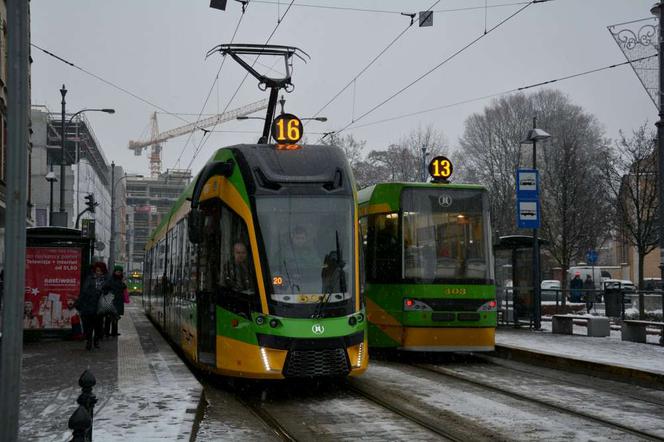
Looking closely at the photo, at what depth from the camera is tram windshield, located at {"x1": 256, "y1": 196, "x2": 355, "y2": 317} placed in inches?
424

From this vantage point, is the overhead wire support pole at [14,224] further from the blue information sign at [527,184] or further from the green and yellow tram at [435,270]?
the blue information sign at [527,184]

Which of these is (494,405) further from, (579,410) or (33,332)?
(33,332)

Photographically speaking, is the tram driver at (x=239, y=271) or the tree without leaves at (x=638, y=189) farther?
the tree without leaves at (x=638, y=189)

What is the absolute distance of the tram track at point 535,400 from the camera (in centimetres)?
878

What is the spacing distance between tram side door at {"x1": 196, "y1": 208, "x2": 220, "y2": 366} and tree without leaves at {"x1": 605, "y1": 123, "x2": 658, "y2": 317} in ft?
69.5

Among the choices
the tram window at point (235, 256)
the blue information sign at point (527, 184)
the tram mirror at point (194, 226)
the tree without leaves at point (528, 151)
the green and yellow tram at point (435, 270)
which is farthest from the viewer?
the tree without leaves at point (528, 151)

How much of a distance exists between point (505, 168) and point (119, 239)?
7820 cm

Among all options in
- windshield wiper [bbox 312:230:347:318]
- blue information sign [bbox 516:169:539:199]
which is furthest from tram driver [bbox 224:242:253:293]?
blue information sign [bbox 516:169:539:199]

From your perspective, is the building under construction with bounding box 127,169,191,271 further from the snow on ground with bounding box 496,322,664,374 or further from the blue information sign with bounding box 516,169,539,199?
the snow on ground with bounding box 496,322,664,374

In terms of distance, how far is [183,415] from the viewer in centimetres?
845

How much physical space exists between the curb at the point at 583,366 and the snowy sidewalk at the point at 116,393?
6.38 m

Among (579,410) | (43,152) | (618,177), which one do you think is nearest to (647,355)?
(579,410)

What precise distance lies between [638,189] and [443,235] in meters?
19.8

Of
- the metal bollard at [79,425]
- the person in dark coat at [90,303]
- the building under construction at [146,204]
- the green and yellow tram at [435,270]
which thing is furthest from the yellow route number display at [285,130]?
the building under construction at [146,204]
